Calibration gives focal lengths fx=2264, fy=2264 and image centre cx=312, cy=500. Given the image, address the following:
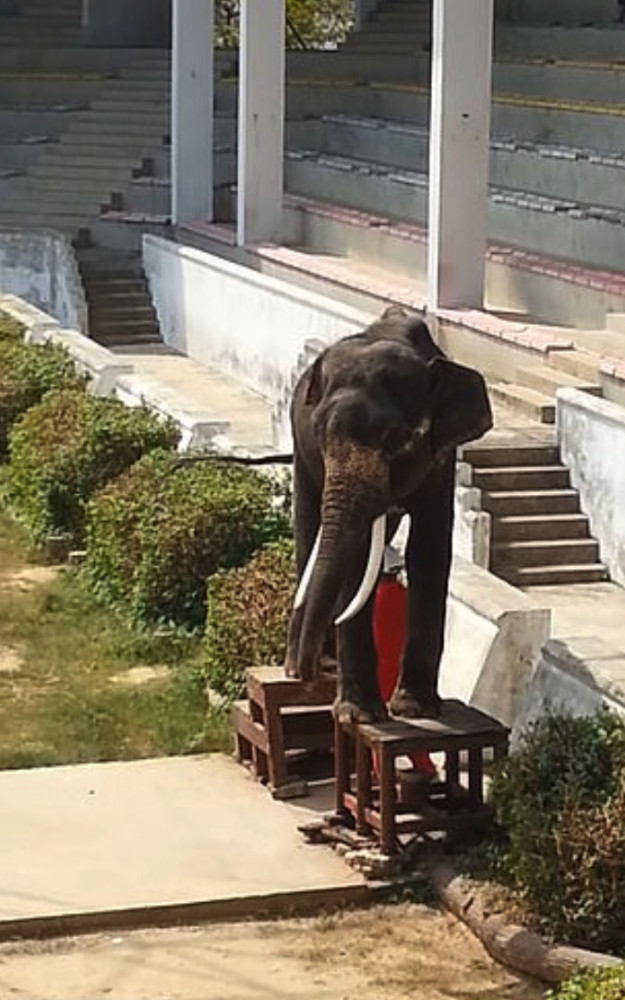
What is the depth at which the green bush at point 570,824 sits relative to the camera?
6238 mm

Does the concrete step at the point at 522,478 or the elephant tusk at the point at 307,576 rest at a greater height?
the elephant tusk at the point at 307,576

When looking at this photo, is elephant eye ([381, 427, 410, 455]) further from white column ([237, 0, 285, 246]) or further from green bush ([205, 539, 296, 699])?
white column ([237, 0, 285, 246])

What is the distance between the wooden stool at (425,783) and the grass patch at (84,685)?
1.35 m

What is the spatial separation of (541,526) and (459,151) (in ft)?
13.6

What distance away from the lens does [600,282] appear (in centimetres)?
1461

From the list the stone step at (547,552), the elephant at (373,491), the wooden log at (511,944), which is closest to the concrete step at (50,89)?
the stone step at (547,552)

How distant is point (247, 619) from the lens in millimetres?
8984

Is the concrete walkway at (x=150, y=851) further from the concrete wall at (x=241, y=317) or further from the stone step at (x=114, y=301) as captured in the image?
the stone step at (x=114, y=301)

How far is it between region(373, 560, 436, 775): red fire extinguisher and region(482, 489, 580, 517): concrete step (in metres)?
3.90

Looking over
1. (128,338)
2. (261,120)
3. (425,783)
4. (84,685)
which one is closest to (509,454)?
(84,685)

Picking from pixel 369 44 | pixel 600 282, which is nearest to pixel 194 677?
pixel 600 282

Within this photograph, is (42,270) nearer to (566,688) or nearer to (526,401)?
(526,401)

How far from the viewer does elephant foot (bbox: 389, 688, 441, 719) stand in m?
7.31

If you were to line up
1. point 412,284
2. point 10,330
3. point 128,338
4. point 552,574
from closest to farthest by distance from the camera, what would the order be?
point 552,574 < point 10,330 < point 412,284 < point 128,338
